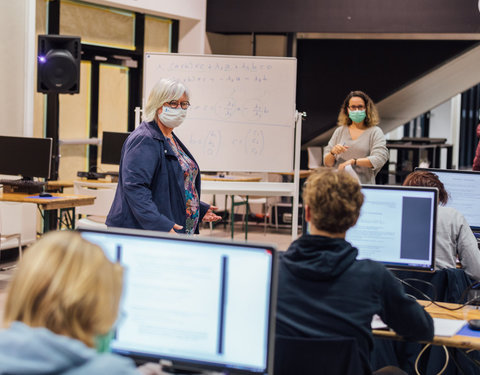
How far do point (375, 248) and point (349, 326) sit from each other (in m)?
1.02

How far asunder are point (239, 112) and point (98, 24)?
106 inches

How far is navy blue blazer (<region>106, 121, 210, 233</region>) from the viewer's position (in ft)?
10.9

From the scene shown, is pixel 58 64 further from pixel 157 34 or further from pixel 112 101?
pixel 157 34

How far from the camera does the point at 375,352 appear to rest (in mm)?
3207

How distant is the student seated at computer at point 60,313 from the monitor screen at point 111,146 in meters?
6.70

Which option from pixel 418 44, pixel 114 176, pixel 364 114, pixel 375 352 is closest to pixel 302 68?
pixel 418 44

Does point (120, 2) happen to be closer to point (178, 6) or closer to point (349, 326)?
point (178, 6)

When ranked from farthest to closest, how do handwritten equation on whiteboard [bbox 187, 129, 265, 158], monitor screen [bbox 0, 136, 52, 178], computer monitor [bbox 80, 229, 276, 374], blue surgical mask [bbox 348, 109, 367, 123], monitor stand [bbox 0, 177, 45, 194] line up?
handwritten equation on whiteboard [bbox 187, 129, 265, 158] < monitor screen [bbox 0, 136, 52, 178] < monitor stand [bbox 0, 177, 45, 194] < blue surgical mask [bbox 348, 109, 367, 123] < computer monitor [bbox 80, 229, 276, 374]

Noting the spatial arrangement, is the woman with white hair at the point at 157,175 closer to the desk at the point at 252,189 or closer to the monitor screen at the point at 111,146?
the desk at the point at 252,189

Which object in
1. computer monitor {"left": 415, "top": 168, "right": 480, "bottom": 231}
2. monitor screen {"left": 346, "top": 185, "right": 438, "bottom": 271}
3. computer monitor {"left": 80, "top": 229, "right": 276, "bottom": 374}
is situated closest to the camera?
computer monitor {"left": 80, "top": 229, "right": 276, "bottom": 374}

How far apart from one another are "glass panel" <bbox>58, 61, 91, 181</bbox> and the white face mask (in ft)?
15.8

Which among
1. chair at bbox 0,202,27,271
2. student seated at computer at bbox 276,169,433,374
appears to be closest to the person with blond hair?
student seated at computer at bbox 276,169,433,374

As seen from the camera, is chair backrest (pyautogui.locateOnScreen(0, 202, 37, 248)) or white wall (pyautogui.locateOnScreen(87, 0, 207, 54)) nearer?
chair backrest (pyautogui.locateOnScreen(0, 202, 37, 248))

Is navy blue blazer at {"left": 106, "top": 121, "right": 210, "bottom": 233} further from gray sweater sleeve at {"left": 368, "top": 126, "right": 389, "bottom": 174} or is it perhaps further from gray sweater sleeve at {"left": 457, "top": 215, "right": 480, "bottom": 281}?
gray sweater sleeve at {"left": 368, "top": 126, "right": 389, "bottom": 174}
